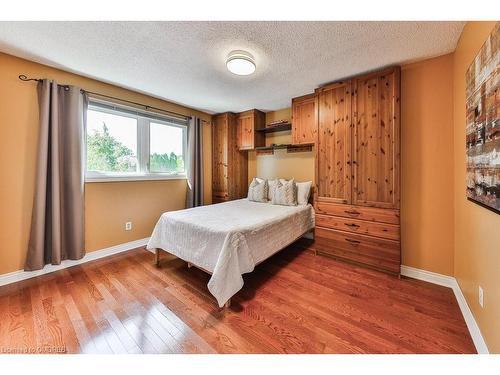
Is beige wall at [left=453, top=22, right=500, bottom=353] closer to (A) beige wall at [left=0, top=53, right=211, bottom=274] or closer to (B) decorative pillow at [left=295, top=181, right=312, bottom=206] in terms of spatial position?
(B) decorative pillow at [left=295, top=181, right=312, bottom=206]

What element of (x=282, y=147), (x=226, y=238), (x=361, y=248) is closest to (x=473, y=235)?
(x=361, y=248)

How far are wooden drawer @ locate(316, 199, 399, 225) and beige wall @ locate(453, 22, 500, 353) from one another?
509 millimetres

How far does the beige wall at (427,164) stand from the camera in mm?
1990

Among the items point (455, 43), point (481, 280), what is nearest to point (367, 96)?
point (455, 43)

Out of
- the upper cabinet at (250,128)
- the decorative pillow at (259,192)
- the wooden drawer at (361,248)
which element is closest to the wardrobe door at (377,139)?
the wooden drawer at (361,248)


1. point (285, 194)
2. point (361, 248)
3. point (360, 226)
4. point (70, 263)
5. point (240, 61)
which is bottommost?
Answer: point (70, 263)

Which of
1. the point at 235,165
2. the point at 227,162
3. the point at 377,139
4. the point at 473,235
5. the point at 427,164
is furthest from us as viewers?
the point at 235,165

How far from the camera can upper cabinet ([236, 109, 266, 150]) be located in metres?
3.81

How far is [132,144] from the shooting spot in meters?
3.07

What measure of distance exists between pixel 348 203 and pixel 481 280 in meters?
1.28

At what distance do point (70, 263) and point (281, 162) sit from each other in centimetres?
339

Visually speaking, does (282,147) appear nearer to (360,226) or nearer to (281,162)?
(281,162)

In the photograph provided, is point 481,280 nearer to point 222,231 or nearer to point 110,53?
point 222,231

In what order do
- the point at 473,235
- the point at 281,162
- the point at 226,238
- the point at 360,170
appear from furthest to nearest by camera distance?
the point at 281,162 → the point at 360,170 → the point at 226,238 → the point at 473,235
